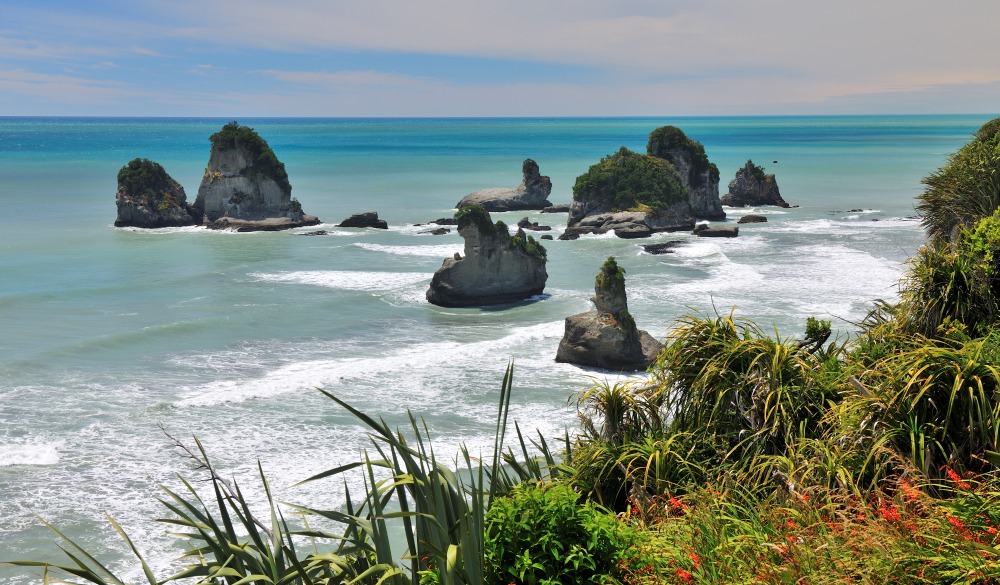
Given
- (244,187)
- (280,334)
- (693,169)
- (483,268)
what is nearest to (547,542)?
(280,334)

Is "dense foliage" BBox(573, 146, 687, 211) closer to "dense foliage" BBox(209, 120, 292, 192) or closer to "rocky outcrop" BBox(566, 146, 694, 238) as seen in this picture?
"rocky outcrop" BBox(566, 146, 694, 238)

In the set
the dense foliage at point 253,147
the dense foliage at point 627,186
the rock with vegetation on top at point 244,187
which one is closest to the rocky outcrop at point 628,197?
the dense foliage at point 627,186

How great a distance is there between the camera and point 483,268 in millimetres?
47312

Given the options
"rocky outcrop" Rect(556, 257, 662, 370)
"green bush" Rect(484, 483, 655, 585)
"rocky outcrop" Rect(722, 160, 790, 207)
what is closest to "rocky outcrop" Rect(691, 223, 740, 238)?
"rocky outcrop" Rect(722, 160, 790, 207)

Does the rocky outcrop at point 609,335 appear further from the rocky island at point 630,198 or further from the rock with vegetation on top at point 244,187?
the rock with vegetation on top at point 244,187

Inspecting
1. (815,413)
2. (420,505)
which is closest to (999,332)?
(815,413)

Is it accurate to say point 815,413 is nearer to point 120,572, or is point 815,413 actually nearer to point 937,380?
point 937,380

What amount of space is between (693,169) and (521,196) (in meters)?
18.8

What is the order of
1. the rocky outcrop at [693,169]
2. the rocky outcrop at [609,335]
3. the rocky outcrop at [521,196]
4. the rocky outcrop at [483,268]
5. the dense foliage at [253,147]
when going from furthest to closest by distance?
the rocky outcrop at [521,196] < the rocky outcrop at [693,169] < the dense foliage at [253,147] < the rocky outcrop at [483,268] < the rocky outcrop at [609,335]

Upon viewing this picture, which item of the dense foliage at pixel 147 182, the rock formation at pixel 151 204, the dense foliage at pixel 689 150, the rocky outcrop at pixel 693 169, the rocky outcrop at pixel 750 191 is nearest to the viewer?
the dense foliage at pixel 147 182

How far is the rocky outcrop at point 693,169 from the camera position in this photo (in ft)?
274

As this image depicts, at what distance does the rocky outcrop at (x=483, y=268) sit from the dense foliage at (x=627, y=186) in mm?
30474

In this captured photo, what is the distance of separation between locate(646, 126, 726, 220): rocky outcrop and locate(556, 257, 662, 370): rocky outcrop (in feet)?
168

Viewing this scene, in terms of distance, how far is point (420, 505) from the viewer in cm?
693
